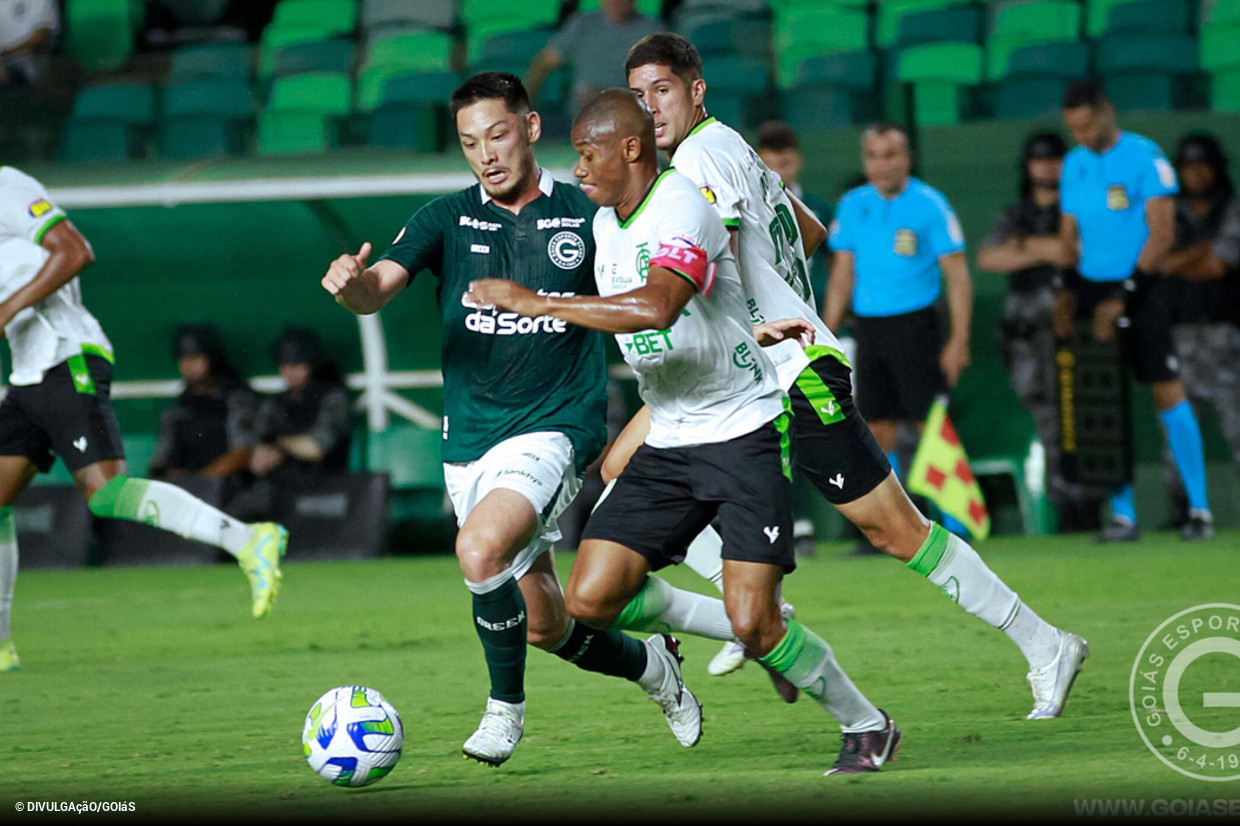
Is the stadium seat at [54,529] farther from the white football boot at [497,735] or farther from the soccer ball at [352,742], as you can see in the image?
the soccer ball at [352,742]

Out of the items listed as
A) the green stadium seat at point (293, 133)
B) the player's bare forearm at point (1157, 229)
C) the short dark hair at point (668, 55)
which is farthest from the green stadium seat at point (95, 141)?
the short dark hair at point (668, 55)

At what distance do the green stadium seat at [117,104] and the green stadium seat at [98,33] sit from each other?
4.39 ft

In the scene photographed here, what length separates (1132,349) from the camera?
9992mm

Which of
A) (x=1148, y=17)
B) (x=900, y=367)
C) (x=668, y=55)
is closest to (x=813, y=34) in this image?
(x=1148, y=17)

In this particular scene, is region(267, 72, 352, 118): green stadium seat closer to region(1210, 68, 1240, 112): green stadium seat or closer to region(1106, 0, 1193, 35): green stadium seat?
region(1106, 0, 1193, 35): green stadium seat

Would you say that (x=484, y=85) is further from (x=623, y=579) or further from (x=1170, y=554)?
(x=1170, y=554)

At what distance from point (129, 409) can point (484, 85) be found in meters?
8.53

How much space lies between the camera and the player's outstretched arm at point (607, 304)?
421cm

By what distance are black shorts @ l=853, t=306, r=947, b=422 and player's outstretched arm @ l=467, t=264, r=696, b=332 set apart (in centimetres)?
574

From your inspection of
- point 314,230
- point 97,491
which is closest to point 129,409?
point 314,230

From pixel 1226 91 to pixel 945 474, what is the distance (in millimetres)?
4463

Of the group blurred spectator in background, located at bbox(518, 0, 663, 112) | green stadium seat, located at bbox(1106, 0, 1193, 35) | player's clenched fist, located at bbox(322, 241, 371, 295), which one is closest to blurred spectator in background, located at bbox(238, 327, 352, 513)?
blurred spectator in background, located at bbox(518, 0, 663, 112)

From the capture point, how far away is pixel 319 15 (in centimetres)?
1580

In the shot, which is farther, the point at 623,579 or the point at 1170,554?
the point at 1170,554
